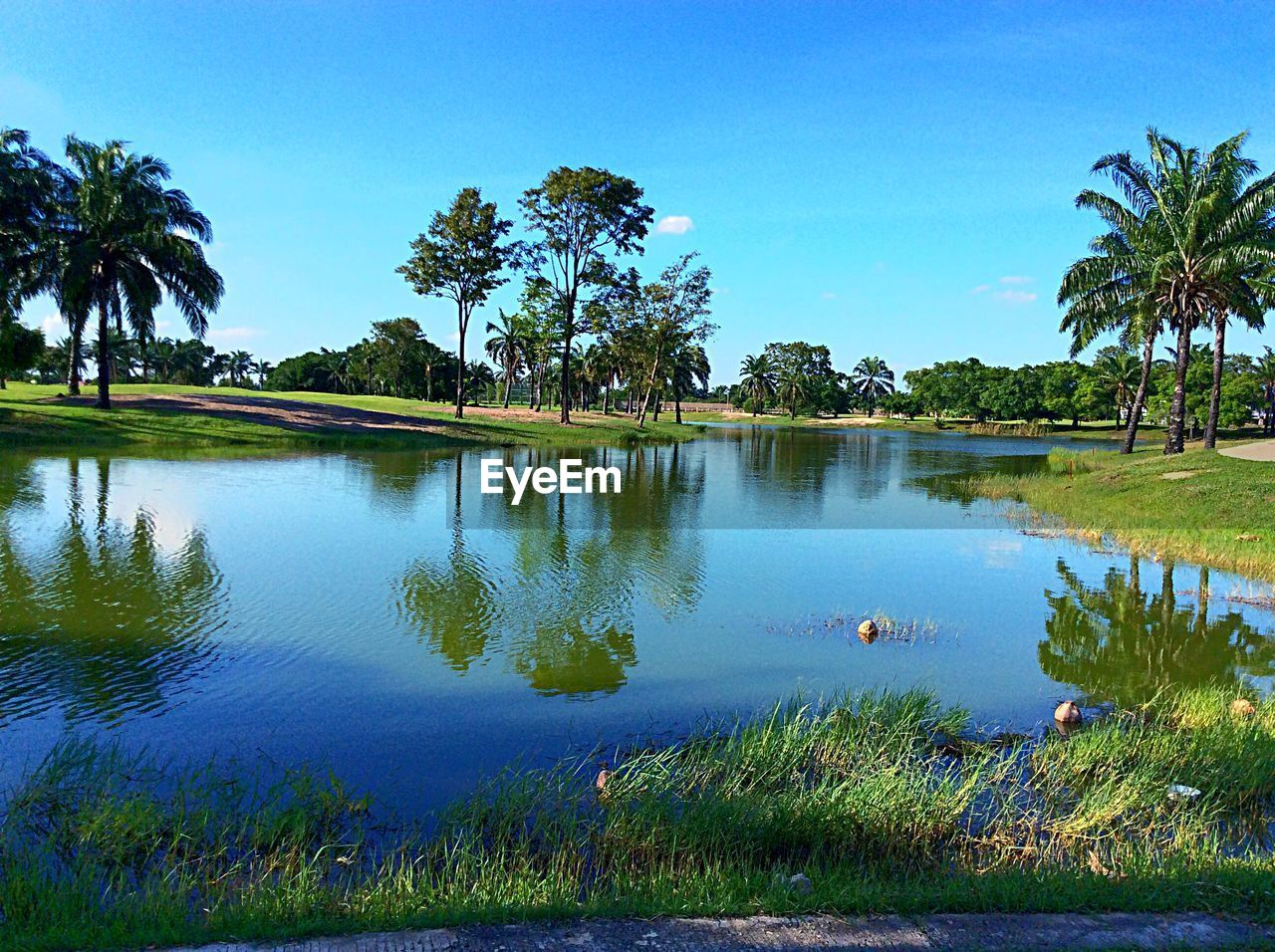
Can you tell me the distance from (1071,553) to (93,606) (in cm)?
2072

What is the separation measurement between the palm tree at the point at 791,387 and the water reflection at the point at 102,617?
433ft

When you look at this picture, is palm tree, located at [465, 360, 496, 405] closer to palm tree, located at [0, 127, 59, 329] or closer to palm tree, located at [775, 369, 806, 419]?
palm tree, located at [775, 369, 806, 419]

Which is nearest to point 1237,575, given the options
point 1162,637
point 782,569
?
point 1162,637

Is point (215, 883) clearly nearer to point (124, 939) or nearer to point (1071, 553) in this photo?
point (124, 939)

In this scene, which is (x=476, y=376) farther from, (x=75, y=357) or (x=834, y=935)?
(x=834, y=935)

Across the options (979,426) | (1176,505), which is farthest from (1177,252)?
(979,426)

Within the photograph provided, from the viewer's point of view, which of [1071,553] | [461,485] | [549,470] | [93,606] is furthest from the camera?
[549,470]

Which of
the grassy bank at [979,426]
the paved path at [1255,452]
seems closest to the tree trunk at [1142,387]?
the paved path at [1255,452]

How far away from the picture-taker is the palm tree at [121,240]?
4394 cm

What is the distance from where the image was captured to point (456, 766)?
767 cm

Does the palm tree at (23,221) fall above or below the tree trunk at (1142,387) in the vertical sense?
above

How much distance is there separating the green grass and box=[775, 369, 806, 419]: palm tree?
287ft

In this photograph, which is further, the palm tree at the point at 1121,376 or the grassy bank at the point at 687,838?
the palm tree at the point at 1121,376

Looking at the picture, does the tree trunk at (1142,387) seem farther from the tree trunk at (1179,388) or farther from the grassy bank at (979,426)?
the grassy bank at (979,426)
